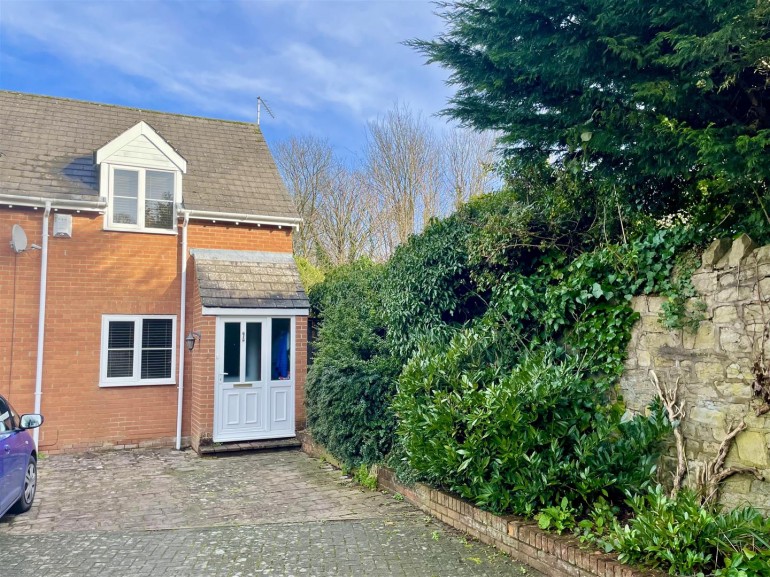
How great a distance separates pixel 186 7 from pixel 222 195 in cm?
462

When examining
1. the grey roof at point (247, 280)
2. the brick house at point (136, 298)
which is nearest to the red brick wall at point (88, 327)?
the brick house at point (136, 298)

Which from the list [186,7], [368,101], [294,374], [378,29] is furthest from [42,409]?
[368,101]

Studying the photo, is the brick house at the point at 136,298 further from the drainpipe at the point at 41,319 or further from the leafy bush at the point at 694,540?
the leafy bush at the point at 694,540

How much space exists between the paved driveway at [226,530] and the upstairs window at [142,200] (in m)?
5.19

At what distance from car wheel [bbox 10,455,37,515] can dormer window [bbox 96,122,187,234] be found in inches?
228

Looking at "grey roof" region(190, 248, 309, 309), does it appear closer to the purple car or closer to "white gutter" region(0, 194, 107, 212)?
"white gutter" region(0, 194, 107, 212)

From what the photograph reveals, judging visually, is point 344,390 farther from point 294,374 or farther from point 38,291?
point 38,291

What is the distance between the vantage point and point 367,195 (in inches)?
1068

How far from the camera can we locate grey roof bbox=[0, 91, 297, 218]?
1131 centimetres

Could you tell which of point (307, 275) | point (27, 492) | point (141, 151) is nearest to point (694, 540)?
point (27, 492)

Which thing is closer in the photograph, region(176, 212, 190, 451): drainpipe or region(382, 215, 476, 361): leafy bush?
region(382, 215, 476, 361): leafy bush

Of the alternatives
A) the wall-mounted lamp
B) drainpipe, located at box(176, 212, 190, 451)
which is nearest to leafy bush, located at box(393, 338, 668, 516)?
the wall-mounted lamp

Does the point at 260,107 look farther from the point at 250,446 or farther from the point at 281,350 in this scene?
the point at 250,446

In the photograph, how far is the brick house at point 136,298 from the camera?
35.2ft
